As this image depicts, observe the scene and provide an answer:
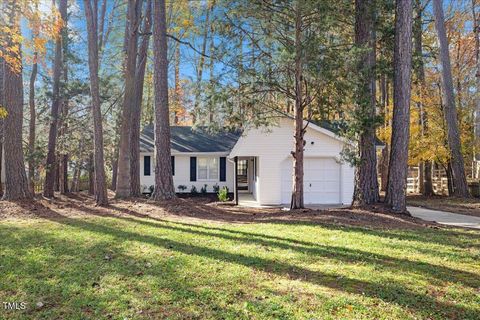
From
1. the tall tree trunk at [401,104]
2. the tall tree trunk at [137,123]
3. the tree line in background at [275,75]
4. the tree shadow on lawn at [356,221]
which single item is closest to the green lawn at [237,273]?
the tree shadow on lawn at [356,221]

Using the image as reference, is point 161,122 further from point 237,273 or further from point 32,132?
point 32,132

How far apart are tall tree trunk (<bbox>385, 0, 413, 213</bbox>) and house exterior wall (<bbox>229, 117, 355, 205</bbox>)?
5.75 metres

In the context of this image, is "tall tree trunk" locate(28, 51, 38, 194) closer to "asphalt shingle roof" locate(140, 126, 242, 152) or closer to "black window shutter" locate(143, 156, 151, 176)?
"asphalt shingle roof" locate(140, 126, 242, 152)

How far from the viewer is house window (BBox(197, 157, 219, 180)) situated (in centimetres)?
2011

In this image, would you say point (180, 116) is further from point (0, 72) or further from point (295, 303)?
point (295, 303)

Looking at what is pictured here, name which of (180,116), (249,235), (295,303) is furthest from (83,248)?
(180,116)

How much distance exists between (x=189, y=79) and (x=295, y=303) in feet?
80.0

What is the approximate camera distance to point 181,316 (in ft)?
11.5

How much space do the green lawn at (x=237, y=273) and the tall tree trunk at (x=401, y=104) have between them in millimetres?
2448

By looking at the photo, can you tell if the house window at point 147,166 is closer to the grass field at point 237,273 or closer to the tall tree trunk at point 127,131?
the tall tree trunk at point 127,131

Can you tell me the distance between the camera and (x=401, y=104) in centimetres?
999

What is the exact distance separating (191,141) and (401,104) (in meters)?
12.9

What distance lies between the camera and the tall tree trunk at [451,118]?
696 inches

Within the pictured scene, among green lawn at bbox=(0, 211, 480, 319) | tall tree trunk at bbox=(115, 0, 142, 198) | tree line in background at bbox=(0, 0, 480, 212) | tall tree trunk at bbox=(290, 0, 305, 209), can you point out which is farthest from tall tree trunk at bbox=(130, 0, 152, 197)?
green lawn at bbox=(0, 211, 480, 319)
